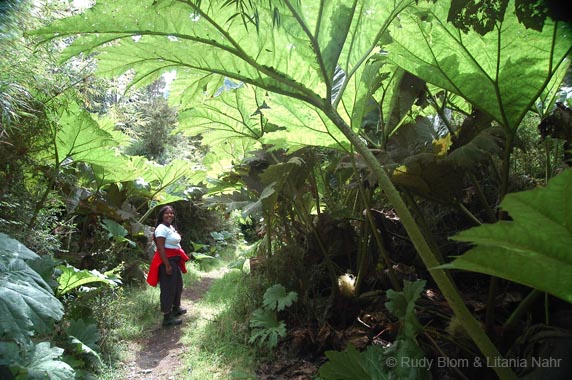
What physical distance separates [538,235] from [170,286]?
3.78 metres

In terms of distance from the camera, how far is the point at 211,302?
4164mm

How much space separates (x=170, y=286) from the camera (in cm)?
375

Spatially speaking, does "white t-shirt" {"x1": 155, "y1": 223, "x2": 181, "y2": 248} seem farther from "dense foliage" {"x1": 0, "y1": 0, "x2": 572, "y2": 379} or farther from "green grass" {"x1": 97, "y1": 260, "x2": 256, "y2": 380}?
"dense foliage" {"x1": 0, "y1": 0, "x2": 572, "y2": 379}

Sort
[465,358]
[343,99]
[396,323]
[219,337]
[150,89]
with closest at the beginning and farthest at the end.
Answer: [465,358], [343,99], [396,323], [219,337], [150,89]

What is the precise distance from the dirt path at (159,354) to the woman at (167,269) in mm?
134

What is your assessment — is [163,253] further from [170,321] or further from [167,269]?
[170,321]

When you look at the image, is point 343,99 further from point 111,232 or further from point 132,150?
point 132,150

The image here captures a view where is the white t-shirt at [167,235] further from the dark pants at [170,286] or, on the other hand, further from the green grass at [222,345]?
the green grass at [222,345]

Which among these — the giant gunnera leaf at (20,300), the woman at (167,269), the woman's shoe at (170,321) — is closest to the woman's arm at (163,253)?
the woman at (167,269)

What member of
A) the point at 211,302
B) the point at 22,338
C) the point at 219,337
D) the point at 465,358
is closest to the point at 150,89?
the point at 211,302

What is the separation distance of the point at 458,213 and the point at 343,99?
1311 mm

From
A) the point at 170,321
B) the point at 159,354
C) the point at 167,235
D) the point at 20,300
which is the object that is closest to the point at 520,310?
the point at 20,300

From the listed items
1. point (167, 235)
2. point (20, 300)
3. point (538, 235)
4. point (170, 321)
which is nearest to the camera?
point (538, 235)

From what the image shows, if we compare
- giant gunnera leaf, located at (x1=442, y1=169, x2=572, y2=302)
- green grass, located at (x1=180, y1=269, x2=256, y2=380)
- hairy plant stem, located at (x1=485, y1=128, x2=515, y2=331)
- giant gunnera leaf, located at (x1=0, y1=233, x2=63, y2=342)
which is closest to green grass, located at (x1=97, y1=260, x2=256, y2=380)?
green grass, located at (x1=180, y1=269, x2=256, y2=380)
